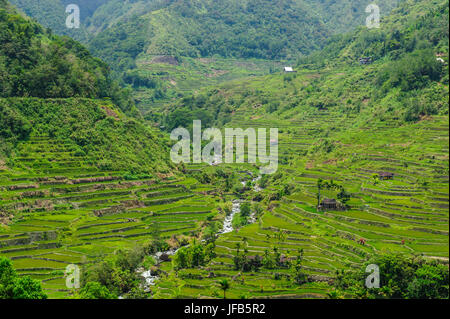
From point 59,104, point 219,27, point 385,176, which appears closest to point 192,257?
point 385,176

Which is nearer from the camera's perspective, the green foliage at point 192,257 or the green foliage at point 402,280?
the green foliage at point 402,280

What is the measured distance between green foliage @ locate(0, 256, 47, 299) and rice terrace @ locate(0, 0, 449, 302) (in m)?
0.10

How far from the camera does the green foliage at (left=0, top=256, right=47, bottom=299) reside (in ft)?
118

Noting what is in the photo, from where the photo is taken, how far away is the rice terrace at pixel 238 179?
42875mm

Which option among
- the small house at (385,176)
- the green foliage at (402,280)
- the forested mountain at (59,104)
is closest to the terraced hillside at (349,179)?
the small house at (385,176)

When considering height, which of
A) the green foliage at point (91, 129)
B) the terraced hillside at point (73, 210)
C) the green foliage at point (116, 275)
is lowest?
the green foliage at point (116, 275)

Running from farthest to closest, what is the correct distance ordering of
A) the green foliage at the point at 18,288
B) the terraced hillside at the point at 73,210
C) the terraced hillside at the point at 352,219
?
the terraced hillside at the point at 73,210 < the terraced hillside at the point at 352,219 < the green foliage at the point at 18,288

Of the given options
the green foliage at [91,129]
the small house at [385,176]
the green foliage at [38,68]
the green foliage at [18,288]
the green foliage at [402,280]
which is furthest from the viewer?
the green foliage at [38,68]

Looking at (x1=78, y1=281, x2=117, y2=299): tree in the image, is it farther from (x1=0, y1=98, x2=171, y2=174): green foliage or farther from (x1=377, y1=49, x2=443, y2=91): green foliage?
(x1=377, y1=49, x2=443, y2=91): green foliage

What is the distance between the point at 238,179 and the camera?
78.8m

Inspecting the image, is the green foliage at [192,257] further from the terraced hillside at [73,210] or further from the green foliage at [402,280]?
the green foliage at [402,280]

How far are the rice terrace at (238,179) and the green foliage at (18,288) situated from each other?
0.10 metres

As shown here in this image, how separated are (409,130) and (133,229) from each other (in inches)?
1186

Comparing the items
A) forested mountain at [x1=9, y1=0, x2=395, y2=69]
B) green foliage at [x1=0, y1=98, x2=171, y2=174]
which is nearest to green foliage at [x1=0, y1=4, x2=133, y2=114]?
green foliage at [x1=0, y1=98, x2=171, y2=174]
